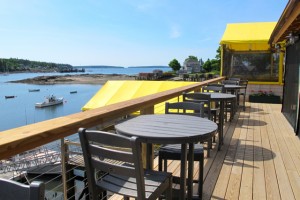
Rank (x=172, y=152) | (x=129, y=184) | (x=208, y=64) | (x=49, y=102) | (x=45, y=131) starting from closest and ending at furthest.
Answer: (x=45, y=131) → (x=129, y=184) → (x=172, y=152) → (x=49, y=102) → (x=208, y=64)

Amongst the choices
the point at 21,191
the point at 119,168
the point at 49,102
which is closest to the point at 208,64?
the point at 49,102

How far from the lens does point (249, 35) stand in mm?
9047

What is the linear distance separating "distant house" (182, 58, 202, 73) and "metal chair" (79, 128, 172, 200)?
7770 centimetres

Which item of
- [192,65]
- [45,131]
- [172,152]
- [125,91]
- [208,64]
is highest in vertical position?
[192,65]

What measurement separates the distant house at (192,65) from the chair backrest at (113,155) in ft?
255

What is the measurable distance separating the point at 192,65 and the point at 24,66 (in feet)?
339

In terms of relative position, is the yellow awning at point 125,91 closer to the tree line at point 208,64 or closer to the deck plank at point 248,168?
the deck plank at point 248,168

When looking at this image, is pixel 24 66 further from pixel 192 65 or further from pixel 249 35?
pixel 249 35

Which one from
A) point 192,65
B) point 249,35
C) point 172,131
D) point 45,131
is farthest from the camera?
point 192,65

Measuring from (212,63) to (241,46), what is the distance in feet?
141

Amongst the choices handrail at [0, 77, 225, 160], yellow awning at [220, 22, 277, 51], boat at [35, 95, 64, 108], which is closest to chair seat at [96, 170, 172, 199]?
handrail at [0, 77, 225, 160]

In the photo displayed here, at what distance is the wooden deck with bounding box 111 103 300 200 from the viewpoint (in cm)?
255

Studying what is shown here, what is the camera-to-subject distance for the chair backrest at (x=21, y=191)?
65 cm

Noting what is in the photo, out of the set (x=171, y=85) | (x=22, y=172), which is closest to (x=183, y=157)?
(x=171, y=85)
